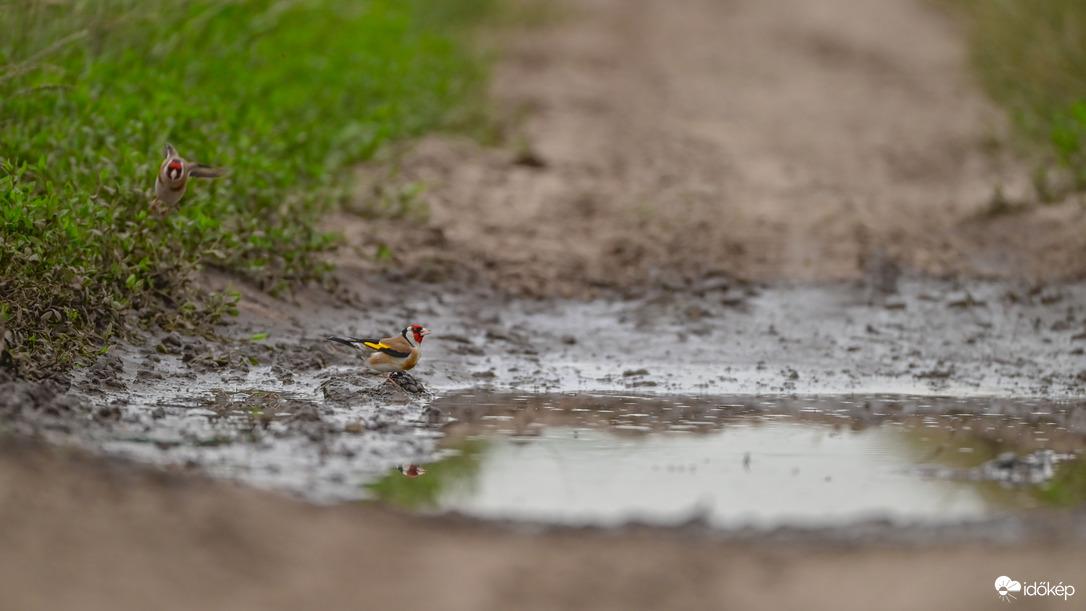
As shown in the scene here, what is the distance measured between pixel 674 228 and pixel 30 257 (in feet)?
15.5

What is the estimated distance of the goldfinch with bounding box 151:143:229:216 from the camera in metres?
5.98

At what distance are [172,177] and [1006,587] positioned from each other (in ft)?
14.0

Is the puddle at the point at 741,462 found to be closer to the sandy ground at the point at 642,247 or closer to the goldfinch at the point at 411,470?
the goldfinch at the point at 411,470

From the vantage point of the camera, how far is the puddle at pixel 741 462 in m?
4.26

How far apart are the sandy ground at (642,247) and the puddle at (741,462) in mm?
344

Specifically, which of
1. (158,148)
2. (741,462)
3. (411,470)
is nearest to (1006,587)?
(741,462)

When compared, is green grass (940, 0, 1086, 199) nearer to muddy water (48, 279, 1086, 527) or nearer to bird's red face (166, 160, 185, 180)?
muddy water (48, 279, 1086, 527)

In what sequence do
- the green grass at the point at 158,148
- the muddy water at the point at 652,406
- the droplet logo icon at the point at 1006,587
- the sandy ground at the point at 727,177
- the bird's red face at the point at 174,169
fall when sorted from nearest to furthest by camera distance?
1. the droplet logo icon at the point at 1006,587
2. the muddy water at the point at 652,406
3. the green grass at the point at 158,148
4. the bird's red face at the point at 174,169
5. the sandy ground at the point at 727,177

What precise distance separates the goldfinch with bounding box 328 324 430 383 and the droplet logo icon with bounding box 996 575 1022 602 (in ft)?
9.83

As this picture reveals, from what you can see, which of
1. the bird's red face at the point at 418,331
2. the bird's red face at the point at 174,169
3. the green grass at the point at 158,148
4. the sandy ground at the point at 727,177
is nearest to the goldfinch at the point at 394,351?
the bird's red face at the point at 418,331

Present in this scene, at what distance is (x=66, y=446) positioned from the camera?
14.3 feet

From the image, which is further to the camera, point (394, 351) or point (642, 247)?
point (642, 247)

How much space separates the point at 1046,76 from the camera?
11.0 meters

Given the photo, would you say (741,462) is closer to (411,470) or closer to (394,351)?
(411,470)
